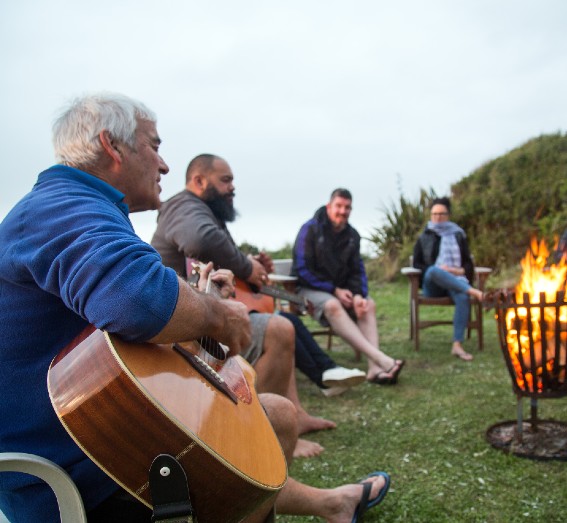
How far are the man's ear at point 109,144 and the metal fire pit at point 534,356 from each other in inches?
85.9

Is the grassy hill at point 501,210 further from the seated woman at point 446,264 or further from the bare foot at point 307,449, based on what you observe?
the bare foot at point 307,449

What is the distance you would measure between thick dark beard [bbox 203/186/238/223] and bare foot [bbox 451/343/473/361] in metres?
2.99

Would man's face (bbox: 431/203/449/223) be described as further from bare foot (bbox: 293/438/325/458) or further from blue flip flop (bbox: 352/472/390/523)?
blue flip flop (bbox: 352/472/390/523)

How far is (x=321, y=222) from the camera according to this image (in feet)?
18.6

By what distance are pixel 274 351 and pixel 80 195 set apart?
2151 mm

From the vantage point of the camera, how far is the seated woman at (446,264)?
612cm

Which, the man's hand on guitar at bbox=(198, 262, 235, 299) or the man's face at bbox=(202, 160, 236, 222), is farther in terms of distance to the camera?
the man's face at bbox=(202, 160, 236, 222)

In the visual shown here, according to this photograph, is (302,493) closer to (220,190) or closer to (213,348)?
(213,348)

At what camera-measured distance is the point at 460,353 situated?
5793 millimetres

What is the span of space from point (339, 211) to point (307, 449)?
110 inches

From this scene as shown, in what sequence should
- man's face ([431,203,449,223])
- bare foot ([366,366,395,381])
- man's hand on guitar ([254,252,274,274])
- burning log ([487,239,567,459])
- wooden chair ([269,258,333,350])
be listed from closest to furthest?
burning log ([487,239,567,459]) → man's hand on guitar ([254,252,274,274]) → bare foot ([366,366,395,381]) → wooden chair ([269,258,333,350]) → man's face ([431,203,449,223])

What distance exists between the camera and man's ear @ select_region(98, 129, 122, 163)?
1707 mm

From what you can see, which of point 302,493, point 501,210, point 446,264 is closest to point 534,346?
point 302,493

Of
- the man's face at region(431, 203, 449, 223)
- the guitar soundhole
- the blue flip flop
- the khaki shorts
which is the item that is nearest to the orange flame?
the blue flip flop
